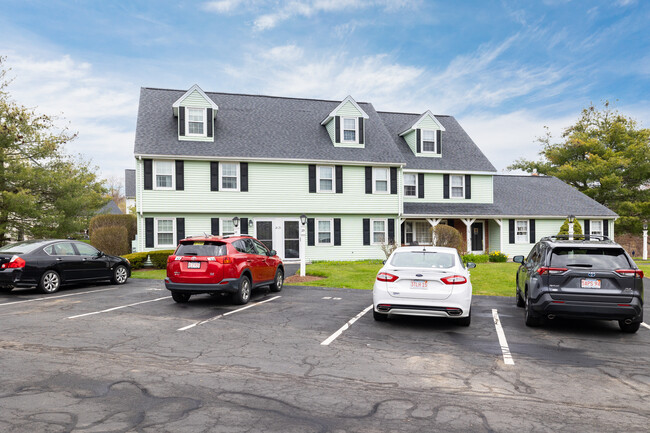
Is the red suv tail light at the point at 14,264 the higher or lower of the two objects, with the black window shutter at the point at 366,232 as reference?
lower

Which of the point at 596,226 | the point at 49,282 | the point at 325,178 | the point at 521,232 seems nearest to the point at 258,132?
the point at 325,178

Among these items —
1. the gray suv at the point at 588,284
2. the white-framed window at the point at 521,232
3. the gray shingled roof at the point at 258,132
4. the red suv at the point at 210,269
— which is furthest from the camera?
the white-framed window at the point at 521,232

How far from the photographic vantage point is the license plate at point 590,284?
7.91 meters

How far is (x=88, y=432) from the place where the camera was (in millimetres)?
3949

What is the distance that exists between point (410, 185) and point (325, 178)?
5.85 m

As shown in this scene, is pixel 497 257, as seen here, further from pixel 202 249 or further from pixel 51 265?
pixel 51 265

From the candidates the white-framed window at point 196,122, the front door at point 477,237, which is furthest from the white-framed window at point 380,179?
the white-framed window at point 196,122

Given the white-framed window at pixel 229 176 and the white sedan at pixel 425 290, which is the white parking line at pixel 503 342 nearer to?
the white sedan at pixel 425 290

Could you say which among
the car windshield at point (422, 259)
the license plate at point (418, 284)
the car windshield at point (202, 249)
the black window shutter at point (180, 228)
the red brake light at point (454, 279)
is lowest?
the license plate at point (418, 284)

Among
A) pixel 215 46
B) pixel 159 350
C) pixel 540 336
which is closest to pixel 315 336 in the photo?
pixel 159 350

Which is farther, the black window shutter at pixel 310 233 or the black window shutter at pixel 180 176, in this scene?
the black window shutter at pixel 310 233

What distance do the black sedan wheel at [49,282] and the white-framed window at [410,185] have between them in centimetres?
1935

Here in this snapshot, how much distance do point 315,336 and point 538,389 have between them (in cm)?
375

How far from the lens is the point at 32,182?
925 inches
